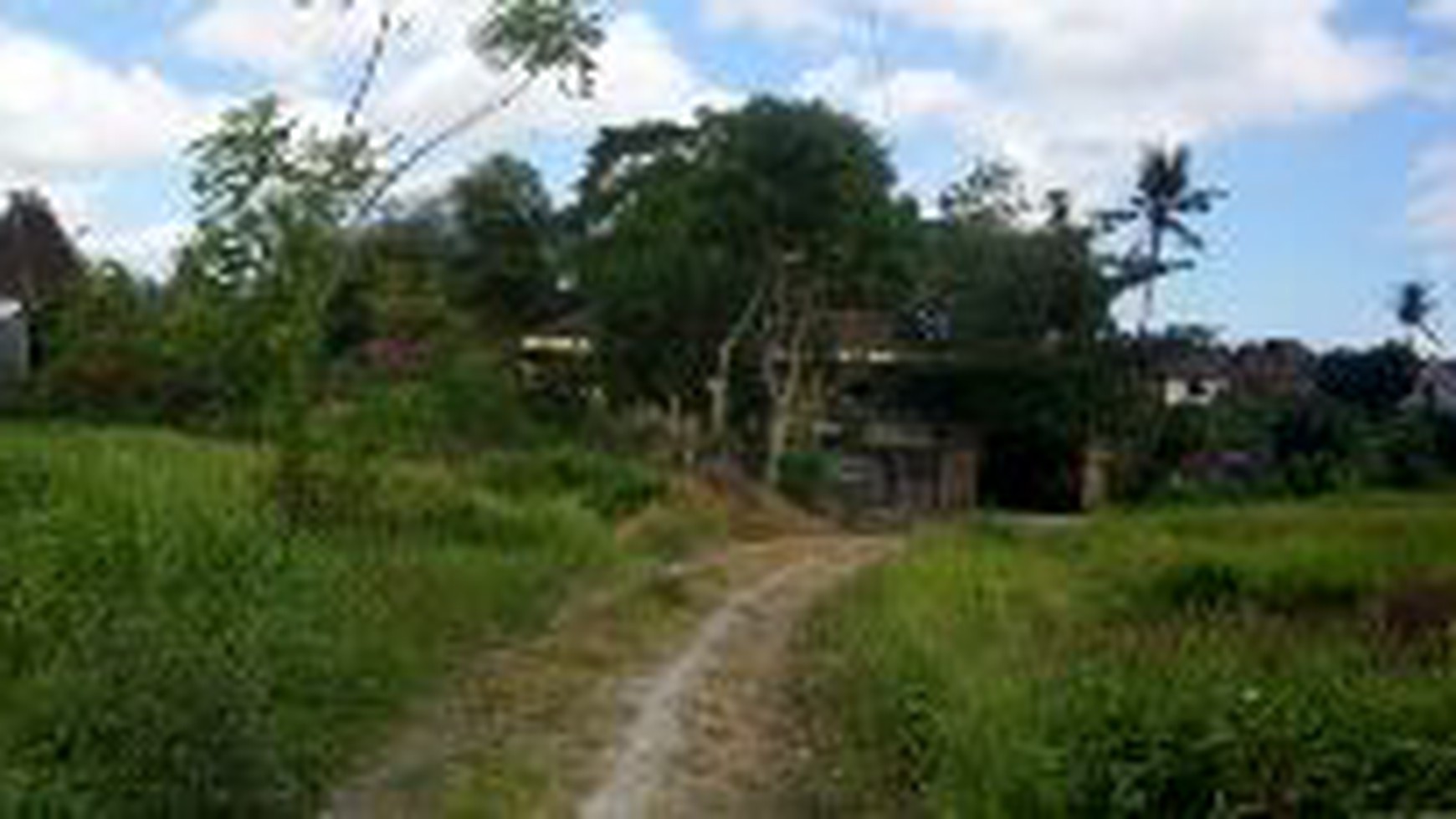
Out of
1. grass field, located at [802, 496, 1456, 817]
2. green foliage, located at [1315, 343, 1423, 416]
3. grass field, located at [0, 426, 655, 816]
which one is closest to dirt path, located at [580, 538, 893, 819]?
grass field, located at [802, 496, 1456, 817]

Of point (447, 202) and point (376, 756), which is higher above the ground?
point (447, 202)

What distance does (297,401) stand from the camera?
21703 mm

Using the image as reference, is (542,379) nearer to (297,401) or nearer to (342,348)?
(342,348)

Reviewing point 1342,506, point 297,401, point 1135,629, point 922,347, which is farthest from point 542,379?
point 1135,629

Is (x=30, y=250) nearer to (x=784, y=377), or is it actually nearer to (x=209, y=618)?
(x=784, y=377)


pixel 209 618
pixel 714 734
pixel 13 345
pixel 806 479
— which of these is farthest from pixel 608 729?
pixel 806 479

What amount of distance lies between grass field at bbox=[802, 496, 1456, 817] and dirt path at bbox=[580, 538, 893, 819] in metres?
0.32

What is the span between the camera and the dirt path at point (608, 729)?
1359 cm

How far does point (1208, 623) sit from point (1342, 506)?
26.9m

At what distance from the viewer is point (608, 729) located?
52.5ft

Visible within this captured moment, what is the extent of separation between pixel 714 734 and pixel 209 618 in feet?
10.4

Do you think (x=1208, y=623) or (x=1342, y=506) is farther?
(x=1342, y=506)

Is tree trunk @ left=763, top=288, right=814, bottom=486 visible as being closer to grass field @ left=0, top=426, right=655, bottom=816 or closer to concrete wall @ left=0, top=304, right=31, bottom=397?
concrete wall @ left=0, top=304, right=31, bottom=397

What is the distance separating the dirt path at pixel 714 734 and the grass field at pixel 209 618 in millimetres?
1337
